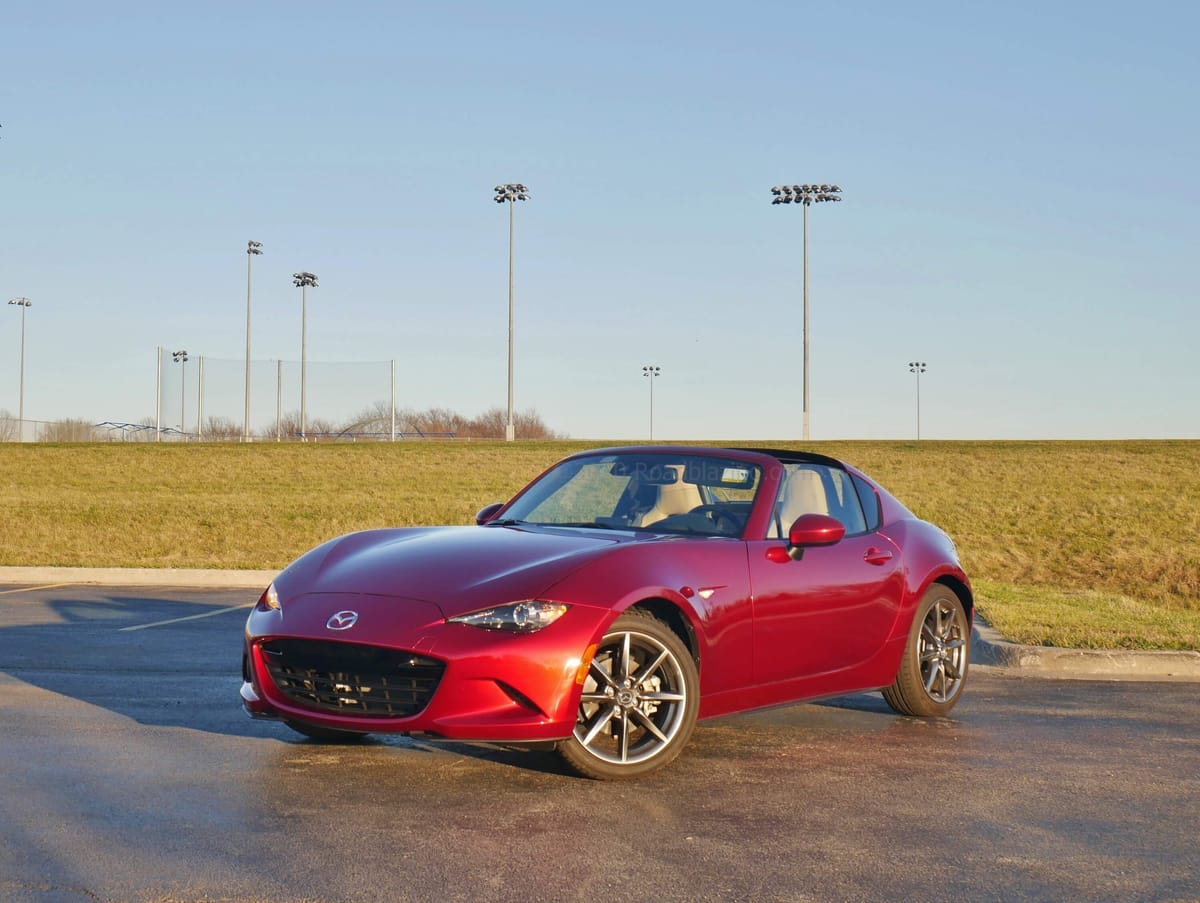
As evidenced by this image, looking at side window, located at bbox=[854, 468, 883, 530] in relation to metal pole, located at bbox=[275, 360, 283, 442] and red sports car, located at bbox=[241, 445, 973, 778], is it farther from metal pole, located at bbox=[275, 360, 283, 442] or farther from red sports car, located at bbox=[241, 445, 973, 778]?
metal pole, located at bbox=[275, 360, 283, 442]

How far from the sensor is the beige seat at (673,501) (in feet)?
24.0

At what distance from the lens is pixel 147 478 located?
3916cm

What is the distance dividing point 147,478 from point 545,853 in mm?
36384

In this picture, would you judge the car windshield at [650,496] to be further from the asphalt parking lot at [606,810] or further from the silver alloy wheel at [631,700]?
the asphalt parking lot at [606,810]

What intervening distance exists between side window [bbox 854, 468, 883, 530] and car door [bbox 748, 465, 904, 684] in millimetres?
40

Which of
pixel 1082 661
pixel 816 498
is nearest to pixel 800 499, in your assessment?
pixel 816 498

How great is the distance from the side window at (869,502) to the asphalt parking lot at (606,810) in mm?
1105

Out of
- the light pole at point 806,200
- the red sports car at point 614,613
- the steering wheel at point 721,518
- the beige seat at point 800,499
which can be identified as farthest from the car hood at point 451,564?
the light pole at point 806,200

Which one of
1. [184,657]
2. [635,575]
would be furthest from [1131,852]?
[184,657]

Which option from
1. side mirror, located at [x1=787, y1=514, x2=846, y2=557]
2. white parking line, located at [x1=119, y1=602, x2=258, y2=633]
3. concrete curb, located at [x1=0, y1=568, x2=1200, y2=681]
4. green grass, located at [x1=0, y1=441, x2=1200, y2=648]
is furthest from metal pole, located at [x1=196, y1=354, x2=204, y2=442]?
side mirror, located at [x1=787, y1=514, x2=846, y2=557]

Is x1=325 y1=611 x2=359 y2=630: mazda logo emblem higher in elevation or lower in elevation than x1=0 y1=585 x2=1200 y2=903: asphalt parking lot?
higher

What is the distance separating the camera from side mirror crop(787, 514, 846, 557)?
7.00m

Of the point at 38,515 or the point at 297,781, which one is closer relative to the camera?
the point at 297,781

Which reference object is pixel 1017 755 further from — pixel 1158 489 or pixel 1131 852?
pixel 1158 489
